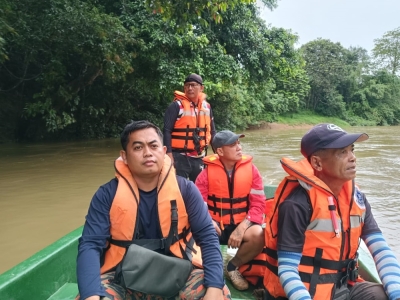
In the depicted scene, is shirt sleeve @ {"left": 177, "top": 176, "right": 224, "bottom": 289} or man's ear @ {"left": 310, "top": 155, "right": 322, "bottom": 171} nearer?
man's ear @ {"left": 310, "top": 155, "right": 322, "bottom": 171}

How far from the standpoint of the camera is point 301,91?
26.9m

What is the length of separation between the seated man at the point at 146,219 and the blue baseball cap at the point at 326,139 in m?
0.57

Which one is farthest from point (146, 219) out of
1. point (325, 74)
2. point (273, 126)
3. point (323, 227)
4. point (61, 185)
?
point (325, 74)

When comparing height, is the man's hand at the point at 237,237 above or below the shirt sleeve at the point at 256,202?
below

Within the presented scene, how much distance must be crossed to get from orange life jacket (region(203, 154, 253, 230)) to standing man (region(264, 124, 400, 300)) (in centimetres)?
99

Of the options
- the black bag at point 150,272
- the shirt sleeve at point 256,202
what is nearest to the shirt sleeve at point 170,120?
the shirt sleeve at point 256,202

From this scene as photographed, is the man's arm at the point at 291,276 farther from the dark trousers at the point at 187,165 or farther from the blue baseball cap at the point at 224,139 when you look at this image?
the dark trousers at the point at 187,165

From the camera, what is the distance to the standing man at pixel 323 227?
1.54 metres

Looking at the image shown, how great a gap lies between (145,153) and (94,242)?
46 cm

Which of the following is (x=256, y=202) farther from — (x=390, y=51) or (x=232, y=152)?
(x=390, y=51)

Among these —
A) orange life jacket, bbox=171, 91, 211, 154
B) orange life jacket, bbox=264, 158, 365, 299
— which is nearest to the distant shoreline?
orange life jacket, bbox=171, 91, 211, 154

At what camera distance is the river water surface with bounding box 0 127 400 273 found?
4.18m

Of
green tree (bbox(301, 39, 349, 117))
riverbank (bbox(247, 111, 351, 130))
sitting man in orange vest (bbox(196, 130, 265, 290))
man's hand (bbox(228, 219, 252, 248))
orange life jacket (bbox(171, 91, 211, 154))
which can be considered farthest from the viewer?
green tree (bbox(301, 39, 349, 117))

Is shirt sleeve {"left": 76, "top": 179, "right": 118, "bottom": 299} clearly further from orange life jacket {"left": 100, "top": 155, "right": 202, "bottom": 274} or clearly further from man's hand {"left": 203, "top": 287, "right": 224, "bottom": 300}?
man's hand {"left": 203, "top": 287, "right": 224, "bottom": 300}
